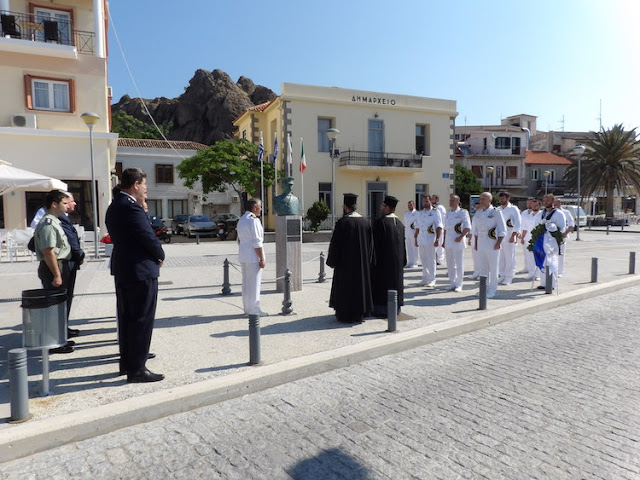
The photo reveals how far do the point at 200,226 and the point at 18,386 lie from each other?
77.6 feet

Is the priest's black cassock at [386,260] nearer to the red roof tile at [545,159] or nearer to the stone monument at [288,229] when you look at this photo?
the stone monument at [288,229]

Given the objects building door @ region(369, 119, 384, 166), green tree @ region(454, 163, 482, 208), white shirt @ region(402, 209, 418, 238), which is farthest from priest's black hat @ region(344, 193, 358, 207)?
green tree @ region(454, 163, 482, 208)

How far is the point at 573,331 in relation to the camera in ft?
22.5

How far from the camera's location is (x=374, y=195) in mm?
31422

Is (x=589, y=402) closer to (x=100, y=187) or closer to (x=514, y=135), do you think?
(x=100, y=187)

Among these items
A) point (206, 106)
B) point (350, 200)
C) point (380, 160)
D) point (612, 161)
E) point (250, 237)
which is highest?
→ point (206, 106)

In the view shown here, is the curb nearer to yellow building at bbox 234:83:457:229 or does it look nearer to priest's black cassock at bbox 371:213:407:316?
priest's black cassock at bbox 371:213:407:316

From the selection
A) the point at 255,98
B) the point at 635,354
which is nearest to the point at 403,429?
Result: the point at 635,354

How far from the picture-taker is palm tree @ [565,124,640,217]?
41697mm

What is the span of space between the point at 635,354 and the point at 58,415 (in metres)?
6.34

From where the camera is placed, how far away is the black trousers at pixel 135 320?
14.9ft

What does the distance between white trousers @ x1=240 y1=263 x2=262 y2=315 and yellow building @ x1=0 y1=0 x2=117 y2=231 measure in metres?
16.2

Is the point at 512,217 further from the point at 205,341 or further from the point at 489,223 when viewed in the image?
the point at 205,341

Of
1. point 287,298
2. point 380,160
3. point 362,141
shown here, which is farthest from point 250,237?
point 380,160
